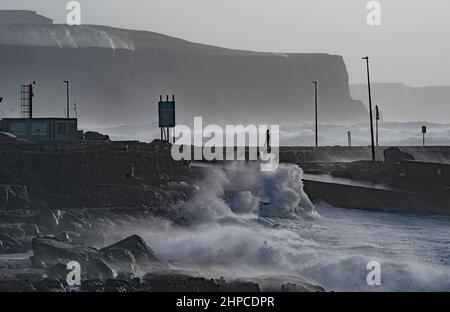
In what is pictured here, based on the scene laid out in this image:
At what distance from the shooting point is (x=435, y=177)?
32469 millimetres

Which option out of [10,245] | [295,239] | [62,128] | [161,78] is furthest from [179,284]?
[161,78]

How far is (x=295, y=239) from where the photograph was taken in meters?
24.8

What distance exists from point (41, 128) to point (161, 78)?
109m

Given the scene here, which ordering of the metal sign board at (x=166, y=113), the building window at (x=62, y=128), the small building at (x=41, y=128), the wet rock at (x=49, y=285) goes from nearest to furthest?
1. the wet rock at (x=49, y=285)
2. the small building at (x=41, y=128)
3. the building window at (x=62, y=128)
4. the metal sign board at (x=166, y=113)

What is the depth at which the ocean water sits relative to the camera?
19.9 meters

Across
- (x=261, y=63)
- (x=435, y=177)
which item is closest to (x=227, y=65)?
(x=261, y=63)

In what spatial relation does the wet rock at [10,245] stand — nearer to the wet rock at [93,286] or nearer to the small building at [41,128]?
the wet rock at [93,286]

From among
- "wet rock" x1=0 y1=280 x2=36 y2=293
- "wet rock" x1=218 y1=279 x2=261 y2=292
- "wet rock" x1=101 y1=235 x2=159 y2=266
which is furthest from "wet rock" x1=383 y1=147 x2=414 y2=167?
"wet rock" x1=0 y1=280 x2=36 y2=293

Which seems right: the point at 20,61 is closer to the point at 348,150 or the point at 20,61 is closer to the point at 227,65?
the point at 227,65

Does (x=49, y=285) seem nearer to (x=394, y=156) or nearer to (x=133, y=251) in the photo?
(x=133, y=251)

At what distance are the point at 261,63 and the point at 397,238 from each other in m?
127

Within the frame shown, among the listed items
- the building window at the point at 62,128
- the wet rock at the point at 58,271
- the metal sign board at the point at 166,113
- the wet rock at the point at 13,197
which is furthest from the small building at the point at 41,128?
the wet rock at the point at 58,271

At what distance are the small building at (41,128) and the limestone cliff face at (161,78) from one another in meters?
96.6

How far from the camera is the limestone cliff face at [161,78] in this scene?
14012 centimetres
